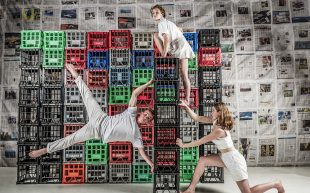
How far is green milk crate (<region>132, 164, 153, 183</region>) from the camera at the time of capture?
22.4 ft

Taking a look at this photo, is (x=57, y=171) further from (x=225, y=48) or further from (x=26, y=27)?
(x=225, y=48)

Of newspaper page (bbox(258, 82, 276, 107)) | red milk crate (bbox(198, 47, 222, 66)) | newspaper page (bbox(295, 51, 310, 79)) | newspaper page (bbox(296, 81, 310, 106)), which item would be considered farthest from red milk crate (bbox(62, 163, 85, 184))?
newspaper page (bbox(295, 51, 310, 79))

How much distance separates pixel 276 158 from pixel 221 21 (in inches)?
120

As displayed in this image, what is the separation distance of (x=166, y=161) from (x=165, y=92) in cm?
109

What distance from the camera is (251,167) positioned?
805cm

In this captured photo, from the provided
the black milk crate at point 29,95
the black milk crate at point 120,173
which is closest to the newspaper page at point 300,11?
the black milk crate at point 120,173

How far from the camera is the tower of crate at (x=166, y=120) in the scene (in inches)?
237

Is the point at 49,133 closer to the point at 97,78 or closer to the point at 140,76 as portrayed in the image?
the point at 97,78

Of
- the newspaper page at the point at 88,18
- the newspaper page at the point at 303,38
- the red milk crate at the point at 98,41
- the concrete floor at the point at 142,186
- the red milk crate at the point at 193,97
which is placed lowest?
the concrete floor at the point at 142,186

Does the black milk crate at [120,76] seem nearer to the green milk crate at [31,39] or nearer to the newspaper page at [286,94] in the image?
the green milk crate at [31,39]

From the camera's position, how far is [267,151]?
8102 mm

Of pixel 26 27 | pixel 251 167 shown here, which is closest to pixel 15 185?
pixel 26 27

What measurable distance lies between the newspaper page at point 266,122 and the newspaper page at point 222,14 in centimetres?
196

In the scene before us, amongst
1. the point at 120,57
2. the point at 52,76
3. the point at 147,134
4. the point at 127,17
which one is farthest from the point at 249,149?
the point at 52,76
